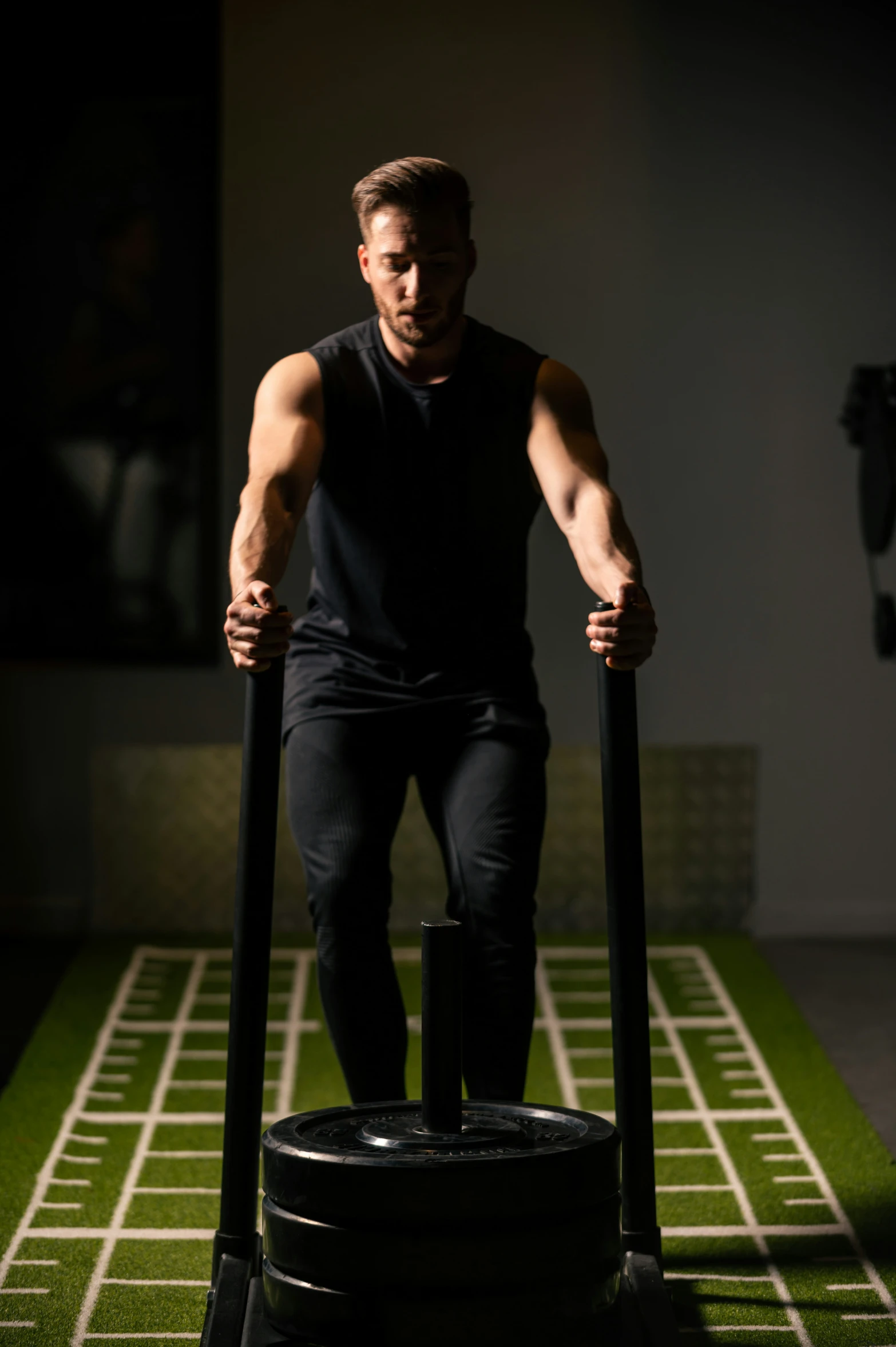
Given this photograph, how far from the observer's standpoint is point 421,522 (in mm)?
2166

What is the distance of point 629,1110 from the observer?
1989 millimetres

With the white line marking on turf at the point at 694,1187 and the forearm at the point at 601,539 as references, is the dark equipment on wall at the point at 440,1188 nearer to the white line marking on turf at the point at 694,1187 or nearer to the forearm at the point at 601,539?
the forearm at the point at 601,539

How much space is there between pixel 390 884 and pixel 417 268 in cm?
84

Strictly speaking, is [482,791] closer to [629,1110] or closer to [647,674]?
[629,1110]

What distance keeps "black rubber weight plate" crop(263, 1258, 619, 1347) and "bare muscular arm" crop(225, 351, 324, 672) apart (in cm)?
74

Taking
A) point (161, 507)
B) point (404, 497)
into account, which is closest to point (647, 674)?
point (161, 507)

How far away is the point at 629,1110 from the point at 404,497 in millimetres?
894

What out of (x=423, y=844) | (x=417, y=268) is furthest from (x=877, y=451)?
(x=417, y=268)

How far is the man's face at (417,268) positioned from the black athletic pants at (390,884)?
539mm

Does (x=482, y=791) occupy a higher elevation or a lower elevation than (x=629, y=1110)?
higher

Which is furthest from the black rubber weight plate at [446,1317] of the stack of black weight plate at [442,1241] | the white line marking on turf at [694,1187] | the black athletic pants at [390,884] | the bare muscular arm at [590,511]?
the white line marking on turf at [694,1187]

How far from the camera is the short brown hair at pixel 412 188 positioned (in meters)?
2.02

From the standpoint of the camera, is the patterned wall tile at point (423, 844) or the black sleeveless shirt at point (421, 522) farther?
the patterned wall tile at point (423, 844)

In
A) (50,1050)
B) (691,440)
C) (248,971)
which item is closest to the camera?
(248,971)
